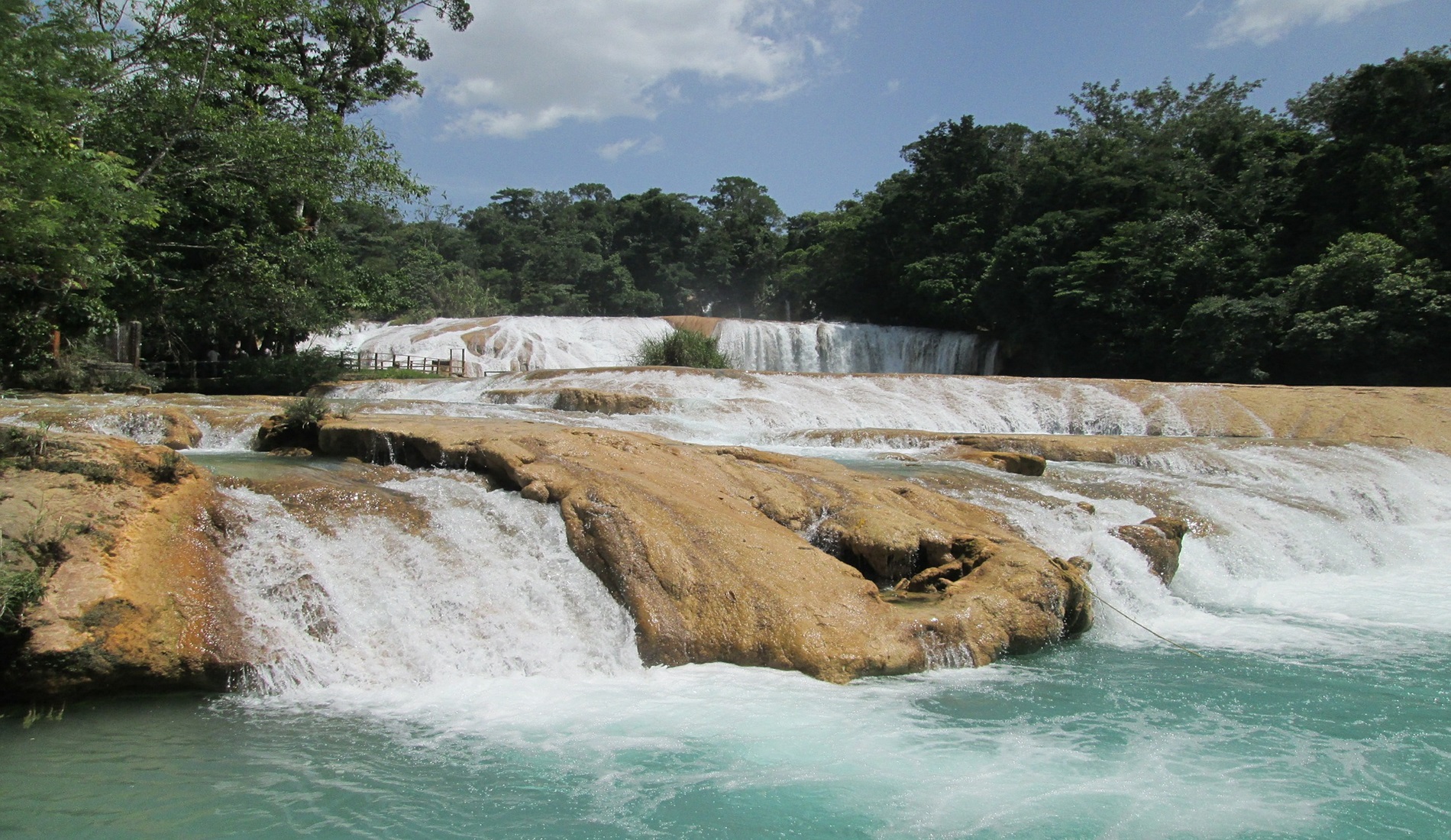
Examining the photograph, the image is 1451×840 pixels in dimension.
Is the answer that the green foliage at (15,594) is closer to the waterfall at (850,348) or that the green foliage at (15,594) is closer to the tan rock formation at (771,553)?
the tan rock formation at (771,553)

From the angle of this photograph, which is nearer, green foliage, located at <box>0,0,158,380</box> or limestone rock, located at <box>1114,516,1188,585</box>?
limestone rock, located at <box>1114,516,1188,585</box>

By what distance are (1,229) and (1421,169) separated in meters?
30.3

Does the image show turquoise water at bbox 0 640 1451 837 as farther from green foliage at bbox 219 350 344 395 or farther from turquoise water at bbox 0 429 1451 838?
green foliage at bbox 219 350 344 395

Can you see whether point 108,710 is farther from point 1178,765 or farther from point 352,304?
point 352,304

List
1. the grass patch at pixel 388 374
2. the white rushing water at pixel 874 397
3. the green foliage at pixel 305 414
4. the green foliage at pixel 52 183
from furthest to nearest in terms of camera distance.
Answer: the grass patch at pixel 388 374 → the white rushing water at pixel 874 397 → the green foliage at pixel 305 414 → the green foliage at pixel 52 183

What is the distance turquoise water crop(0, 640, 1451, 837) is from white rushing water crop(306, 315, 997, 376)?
24.5 m

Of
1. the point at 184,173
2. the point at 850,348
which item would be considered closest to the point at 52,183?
the point at 184,173

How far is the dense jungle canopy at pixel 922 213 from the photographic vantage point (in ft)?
39.4

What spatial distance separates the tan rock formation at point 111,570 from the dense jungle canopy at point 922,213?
476 centimetres

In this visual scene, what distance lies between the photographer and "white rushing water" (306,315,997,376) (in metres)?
29.9

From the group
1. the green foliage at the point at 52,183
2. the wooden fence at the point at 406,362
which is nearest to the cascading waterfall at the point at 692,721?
the green foliage at the point at 52,183

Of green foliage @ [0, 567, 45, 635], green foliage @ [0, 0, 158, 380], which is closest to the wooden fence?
green foliage @ [0, 0, 158, 380]

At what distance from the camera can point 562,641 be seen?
18.8ft

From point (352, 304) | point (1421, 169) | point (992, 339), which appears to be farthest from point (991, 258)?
point (352, 304)
